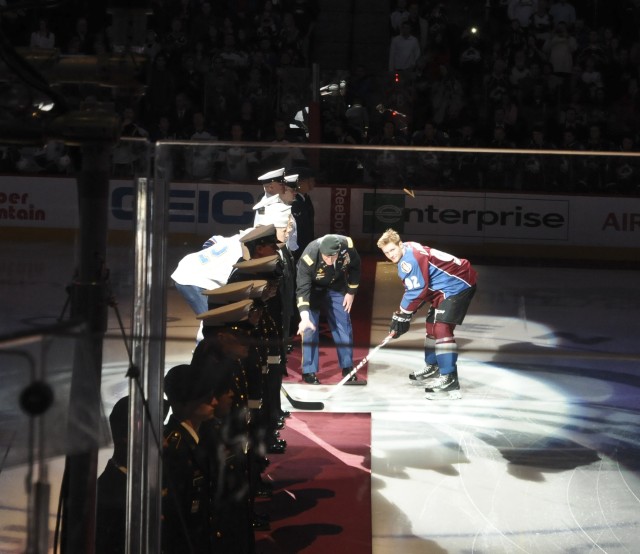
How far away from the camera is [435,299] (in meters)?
2.11

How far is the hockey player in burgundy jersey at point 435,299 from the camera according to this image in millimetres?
2078

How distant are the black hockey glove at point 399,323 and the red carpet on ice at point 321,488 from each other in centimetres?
51

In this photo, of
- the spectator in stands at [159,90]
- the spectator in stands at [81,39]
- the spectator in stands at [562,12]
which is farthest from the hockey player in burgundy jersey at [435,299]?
the spectator in stands at [562,12]

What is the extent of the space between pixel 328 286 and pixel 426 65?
11.0 m

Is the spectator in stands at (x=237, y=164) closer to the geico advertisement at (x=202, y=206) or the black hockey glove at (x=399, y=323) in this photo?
the geico advertisement at (x=202, y=206)

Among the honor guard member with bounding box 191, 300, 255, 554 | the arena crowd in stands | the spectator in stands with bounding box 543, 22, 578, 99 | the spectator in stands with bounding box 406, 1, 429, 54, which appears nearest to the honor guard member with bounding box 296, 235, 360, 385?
the honor guard member with bounding box 191, 300, 255, 554

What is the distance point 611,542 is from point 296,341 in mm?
1209

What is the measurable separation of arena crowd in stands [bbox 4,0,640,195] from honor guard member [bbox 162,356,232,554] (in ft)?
17.3

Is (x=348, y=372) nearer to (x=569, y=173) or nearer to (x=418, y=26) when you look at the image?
(x=569, y=173)

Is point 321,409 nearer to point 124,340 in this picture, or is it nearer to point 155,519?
point 155,519

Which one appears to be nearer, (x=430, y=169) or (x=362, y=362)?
(x=430, y=169)

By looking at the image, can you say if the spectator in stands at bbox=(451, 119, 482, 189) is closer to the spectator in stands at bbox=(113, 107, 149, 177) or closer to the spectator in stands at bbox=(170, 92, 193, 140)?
the spectator in stands at bbox=(113, 107, 149, 177)

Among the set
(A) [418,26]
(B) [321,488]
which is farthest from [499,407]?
(A) [418,26]

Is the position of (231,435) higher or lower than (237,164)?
lower
